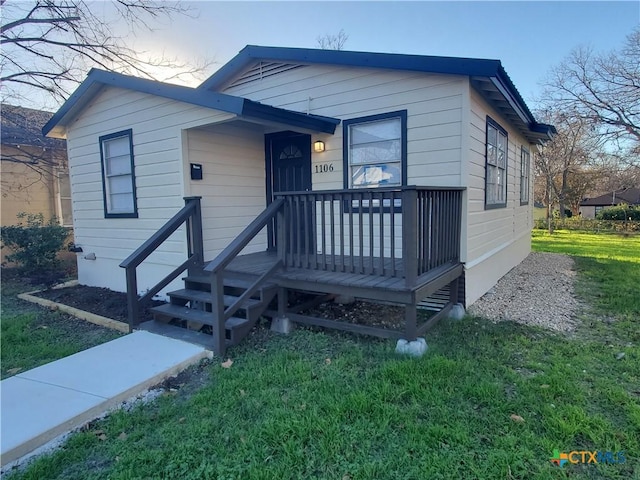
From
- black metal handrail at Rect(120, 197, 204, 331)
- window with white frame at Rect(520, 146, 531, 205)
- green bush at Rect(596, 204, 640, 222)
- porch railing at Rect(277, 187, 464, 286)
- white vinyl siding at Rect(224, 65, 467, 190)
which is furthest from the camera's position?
green bush at Rect(596, 204, 640, 222)

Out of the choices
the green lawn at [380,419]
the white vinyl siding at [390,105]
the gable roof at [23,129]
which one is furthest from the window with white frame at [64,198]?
the green lawn at [380,419]

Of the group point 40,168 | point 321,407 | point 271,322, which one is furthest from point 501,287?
point 40,168

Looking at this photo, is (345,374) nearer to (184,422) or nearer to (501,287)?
(184,422)

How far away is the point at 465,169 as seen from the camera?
487cm

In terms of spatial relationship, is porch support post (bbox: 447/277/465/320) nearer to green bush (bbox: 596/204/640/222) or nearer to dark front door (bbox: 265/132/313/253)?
dark front door (bbox: 265/132/313/253)

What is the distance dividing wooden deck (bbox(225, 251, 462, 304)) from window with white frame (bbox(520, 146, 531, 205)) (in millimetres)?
5614

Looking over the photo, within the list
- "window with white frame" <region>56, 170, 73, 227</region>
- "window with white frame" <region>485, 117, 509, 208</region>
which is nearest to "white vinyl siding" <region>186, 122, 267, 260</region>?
"window with white frame" <region>485, 117, 509, 208</region>

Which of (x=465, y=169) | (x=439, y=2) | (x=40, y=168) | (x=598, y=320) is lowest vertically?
(x=598, y=320)

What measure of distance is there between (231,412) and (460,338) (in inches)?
108

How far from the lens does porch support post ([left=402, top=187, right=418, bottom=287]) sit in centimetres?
366

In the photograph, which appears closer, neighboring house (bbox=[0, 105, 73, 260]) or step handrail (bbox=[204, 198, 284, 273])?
step handrail (bbox=[204, 198, 284, 273])

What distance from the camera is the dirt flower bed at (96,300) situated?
17.7 ft

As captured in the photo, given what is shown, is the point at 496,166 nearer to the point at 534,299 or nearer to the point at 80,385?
the point at 534,299

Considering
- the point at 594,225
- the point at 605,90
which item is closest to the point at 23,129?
the point at 605,90
